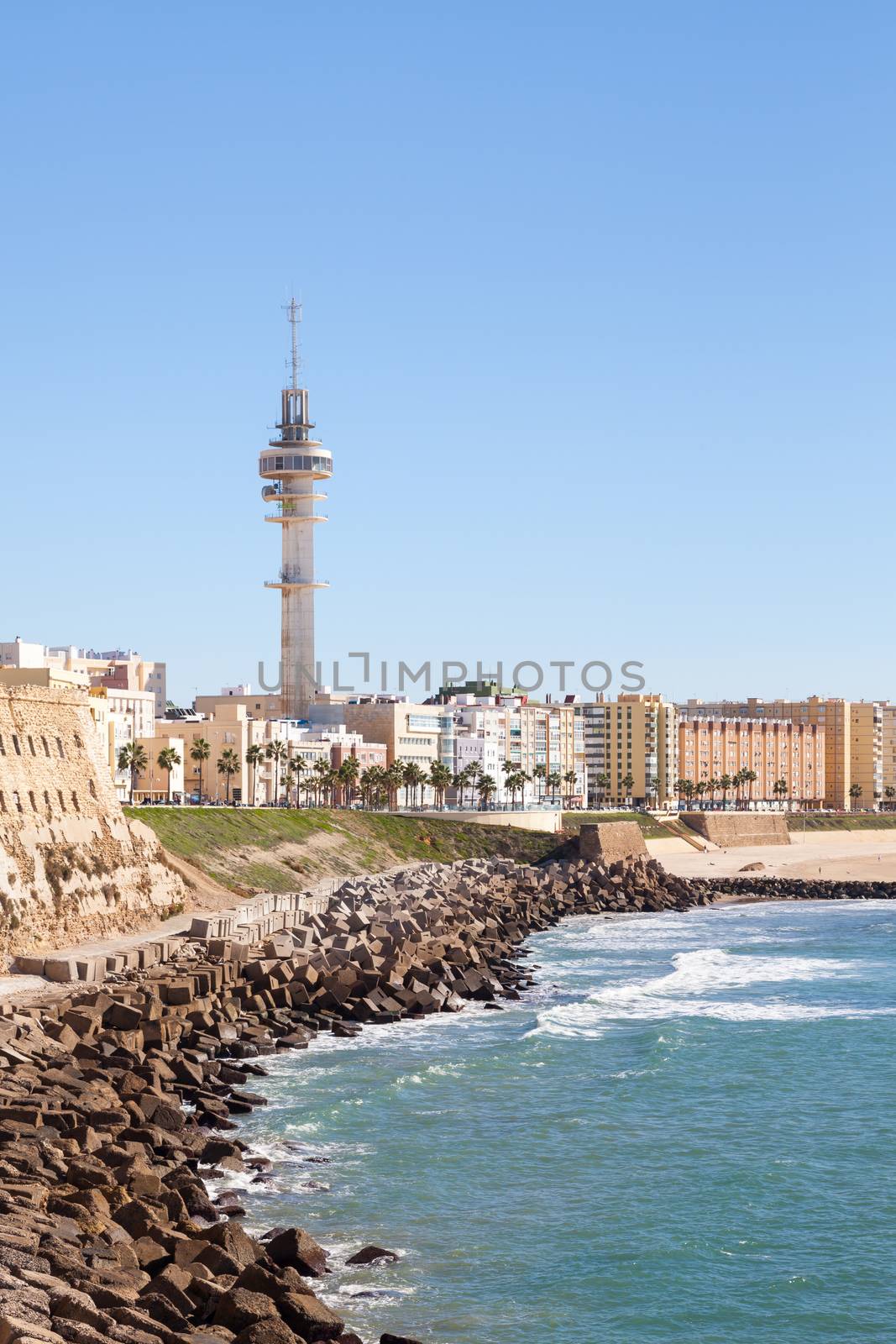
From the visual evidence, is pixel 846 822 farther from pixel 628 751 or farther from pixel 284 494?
pixel 284 494

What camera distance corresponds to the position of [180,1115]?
2356 cm

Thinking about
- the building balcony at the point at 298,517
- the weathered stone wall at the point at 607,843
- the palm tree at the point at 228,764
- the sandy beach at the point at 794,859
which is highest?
the building balcony at the point at 298,517

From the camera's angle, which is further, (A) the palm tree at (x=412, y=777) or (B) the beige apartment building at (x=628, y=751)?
(B) the beige apartment building at (x=628, y=751)

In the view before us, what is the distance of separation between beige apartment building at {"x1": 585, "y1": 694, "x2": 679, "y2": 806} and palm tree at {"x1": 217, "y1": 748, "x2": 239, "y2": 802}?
6919 cm

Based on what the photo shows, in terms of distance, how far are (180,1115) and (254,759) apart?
85.0 meters

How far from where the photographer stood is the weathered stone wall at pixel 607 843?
86438 millimetres

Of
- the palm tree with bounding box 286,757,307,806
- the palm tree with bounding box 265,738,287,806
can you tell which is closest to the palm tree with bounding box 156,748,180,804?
the palm tree with bounding box 286,757,307,806

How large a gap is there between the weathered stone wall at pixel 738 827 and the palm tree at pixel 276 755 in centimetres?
3145

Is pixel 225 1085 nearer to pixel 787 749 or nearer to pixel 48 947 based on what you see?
pixel 48 947

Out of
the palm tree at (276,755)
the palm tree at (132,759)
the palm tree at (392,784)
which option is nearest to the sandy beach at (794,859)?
the palm tree at (392,784)

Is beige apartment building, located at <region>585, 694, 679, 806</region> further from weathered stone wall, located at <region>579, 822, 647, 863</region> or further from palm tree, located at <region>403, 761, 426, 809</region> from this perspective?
weathered stone wall, located at <region>579, 822, 647, 863</region>

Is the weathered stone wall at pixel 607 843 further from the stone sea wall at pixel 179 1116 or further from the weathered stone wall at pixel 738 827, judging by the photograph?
the stone sea wall at pixel 179 1116

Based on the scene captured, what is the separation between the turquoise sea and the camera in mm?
18000

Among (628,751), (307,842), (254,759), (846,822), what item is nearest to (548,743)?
(628,751)
